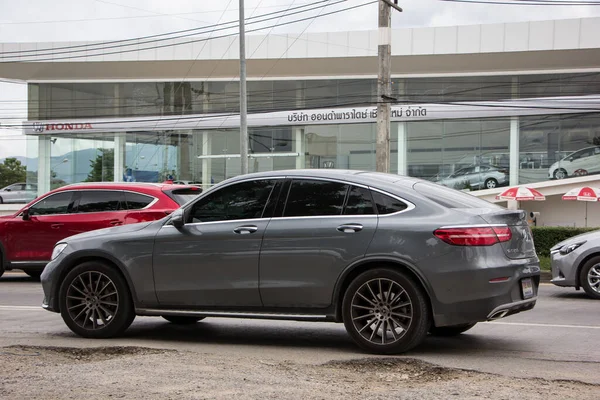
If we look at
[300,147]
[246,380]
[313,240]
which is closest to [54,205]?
[313,240]

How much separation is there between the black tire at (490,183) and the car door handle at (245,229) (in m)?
30.9

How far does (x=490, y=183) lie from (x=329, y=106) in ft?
31.7

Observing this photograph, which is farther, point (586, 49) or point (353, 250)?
point (586, 49)

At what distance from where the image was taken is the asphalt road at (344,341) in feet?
22.1

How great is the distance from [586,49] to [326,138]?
13485 mm

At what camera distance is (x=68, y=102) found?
45750 millimetres

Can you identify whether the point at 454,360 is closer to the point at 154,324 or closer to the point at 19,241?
the point at 154,324

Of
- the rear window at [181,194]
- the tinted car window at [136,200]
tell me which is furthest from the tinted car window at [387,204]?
the tinted car window at [136,200]

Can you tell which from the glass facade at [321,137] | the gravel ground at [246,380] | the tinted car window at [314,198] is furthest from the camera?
the glass facade at [321,137]

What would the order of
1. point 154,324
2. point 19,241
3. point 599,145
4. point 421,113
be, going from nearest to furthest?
point 154,324 < point 19,241 < point 599,145 < point 421,113

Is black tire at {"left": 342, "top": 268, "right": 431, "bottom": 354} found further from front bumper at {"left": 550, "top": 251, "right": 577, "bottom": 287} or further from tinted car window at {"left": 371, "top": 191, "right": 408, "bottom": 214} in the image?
front bumper at {"left": 550, "top": 251, "right": 577, "bottom": 287}

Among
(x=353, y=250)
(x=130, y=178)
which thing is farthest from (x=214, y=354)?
(x=130, y=178)

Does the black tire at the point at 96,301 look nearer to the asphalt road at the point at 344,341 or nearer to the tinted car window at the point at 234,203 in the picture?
the asphalt road at the point at 344,341

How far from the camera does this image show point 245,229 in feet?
24.6
